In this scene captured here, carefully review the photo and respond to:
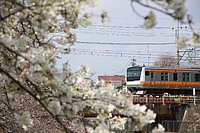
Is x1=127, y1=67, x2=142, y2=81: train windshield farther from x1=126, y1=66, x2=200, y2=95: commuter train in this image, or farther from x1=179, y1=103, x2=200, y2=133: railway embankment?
x1=179, y1=103, x2=200, y2=133: railway embankment

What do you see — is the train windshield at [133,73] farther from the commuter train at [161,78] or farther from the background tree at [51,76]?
the background tree at [51,76]

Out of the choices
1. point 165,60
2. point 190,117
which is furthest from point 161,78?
point 165,60

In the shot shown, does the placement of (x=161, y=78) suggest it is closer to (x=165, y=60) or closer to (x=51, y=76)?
(x=165, y=60)

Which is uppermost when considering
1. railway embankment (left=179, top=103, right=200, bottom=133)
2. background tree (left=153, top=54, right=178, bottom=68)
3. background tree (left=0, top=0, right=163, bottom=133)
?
background tree (left=0, top=0, right=163, bottom=133)

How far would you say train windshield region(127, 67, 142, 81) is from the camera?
2516 centimetres

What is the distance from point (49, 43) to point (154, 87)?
72.2 feet

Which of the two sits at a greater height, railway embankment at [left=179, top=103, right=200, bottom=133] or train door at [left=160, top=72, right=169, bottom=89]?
train door at [left=160, top=72, right=169, bottom=89]

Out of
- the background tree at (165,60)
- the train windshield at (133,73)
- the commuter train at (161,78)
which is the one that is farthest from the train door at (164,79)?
the background tree at (165,60)

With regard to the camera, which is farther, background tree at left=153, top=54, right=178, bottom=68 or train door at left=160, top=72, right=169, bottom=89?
background tree at left=153, top=54, right=178, bottom=68

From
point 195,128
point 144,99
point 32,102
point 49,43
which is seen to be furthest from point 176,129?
point 49,43

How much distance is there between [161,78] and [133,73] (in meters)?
2.07

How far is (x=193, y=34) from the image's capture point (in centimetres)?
283

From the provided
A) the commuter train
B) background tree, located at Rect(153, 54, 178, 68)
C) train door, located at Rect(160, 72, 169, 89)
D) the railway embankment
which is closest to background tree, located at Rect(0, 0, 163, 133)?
the railway embankment

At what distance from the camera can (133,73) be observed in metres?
25.6
